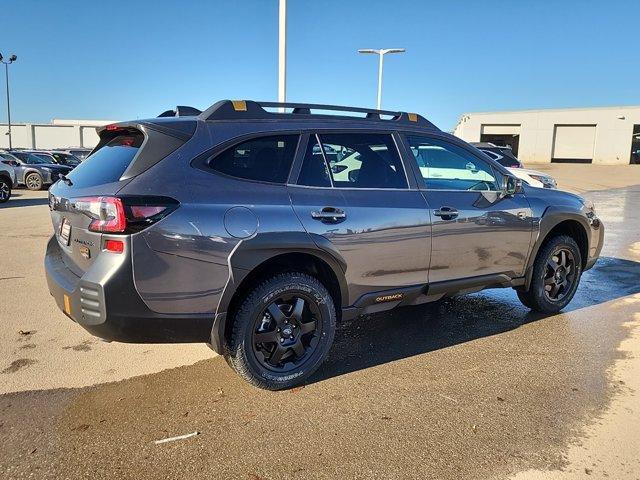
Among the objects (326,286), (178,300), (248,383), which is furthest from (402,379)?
(178,300)

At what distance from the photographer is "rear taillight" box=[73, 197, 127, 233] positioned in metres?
2.89

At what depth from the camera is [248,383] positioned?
3568 mm

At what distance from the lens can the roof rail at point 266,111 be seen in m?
3.44

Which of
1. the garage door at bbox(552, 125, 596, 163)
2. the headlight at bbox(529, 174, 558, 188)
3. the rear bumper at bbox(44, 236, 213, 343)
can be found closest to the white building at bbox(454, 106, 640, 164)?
the garage door at bbox(552, 125, 596, 163)

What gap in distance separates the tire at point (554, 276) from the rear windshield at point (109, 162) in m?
3.73

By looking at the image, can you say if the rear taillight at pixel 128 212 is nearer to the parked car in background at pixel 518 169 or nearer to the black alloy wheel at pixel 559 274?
the black alloy wheel at pixel 559 274

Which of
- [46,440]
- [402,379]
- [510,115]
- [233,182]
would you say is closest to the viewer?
[46,440]

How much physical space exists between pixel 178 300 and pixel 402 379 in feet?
5.58

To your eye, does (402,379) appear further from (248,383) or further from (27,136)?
(27,136)

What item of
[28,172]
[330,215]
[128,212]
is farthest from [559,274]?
[28,172]

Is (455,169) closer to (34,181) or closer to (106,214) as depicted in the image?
(106,214)

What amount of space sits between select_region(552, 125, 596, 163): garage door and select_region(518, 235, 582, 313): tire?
55870mm

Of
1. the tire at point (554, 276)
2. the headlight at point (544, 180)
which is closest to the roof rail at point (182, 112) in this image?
the tire at point (554, 276)

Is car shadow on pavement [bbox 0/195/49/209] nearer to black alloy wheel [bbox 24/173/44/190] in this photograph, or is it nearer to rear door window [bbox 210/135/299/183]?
black alloy wheel [bbox 24/173/44/190]
